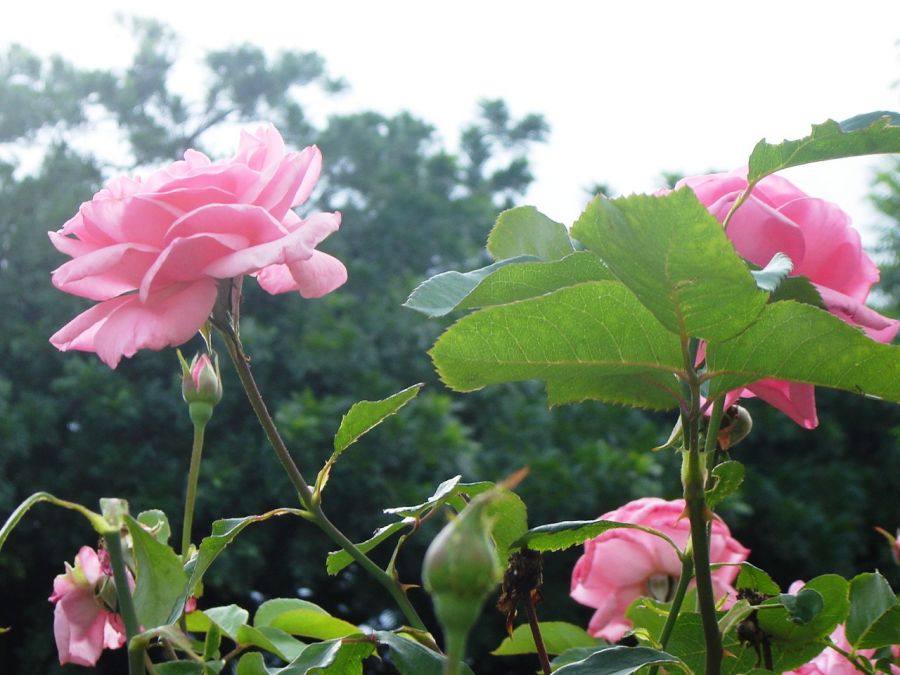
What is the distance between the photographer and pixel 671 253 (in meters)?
0.18

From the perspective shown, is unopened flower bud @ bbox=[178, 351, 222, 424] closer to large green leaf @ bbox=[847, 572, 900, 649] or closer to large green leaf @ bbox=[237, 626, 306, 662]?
large green leaf @ bbox=[237, 626, 306, 662]

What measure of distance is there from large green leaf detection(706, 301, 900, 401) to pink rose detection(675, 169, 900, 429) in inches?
1.0

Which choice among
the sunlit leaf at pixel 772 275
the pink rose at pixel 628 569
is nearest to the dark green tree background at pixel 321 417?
the pink rose at pixel 628 569

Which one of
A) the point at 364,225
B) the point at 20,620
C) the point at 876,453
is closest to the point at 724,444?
the point at 20,620

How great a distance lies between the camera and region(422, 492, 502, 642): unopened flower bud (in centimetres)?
13

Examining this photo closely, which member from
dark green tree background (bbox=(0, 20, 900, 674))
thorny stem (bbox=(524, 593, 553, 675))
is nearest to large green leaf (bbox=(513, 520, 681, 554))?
thorny stem (bbox=(524, 593, 553, 675))

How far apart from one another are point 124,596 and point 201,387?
0.13 m

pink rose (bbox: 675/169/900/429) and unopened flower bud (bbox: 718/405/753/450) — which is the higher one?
pink rose (bbox: 675/169/900/429)

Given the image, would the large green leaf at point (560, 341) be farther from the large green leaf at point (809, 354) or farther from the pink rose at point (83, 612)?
the pink rose at point (83, 612)

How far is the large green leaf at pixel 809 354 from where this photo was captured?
200mm

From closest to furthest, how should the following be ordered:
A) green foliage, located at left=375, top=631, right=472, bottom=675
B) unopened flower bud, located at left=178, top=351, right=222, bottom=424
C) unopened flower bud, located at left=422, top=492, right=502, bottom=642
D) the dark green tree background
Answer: unopened flower bud, located at left=422, top=492, right=502, bottom=642
green foliage, located at left=375, top=631, right=472, bottom=675
unopened flower bud, located at left=178, top=351, right=222, bottom=424
the dark green tree background

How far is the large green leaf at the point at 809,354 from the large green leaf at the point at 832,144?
0.04 meters

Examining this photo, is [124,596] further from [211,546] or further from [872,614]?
[872,614]

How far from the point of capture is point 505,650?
0.34 metres
